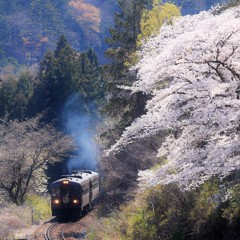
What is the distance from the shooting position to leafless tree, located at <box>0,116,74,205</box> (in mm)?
23656

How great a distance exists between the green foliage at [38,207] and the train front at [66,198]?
151 centimetres

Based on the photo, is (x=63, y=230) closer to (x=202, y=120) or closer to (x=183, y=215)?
(x=183, y=215)

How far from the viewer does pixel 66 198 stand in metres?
19.9

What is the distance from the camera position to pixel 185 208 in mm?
10922

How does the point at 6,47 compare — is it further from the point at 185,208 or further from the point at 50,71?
the point at 185,208

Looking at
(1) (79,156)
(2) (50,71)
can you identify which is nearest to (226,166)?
(1) (79,156)

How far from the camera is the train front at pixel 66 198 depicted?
19.8 m

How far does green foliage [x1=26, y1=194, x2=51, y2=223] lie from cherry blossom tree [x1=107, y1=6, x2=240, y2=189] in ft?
44.5

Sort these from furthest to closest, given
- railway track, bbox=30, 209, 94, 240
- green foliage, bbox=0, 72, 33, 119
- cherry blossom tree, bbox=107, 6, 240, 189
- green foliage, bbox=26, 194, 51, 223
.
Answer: green foliage, bbox=0, 72, 33, 119 → green foliage, bbox=26, 194, 51, 223 → railway track, bbox=30, 209, 94, 240 → cherry blossom tree, bbox=107, 6, 240, 189

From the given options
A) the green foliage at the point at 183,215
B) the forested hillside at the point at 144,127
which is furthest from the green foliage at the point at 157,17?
the green foliage at the point at 183,215

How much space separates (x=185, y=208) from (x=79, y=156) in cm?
2377

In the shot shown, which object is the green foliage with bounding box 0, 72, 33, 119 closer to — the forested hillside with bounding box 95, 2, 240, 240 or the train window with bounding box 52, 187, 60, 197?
the train window with bounding box 52, 187, 60, 197

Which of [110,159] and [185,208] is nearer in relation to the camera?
[185,208]

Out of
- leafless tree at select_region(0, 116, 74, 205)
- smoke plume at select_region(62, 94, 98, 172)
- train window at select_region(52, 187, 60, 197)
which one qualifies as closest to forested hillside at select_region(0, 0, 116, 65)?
smoke plume at select_region(62, 94, 98, 172)
